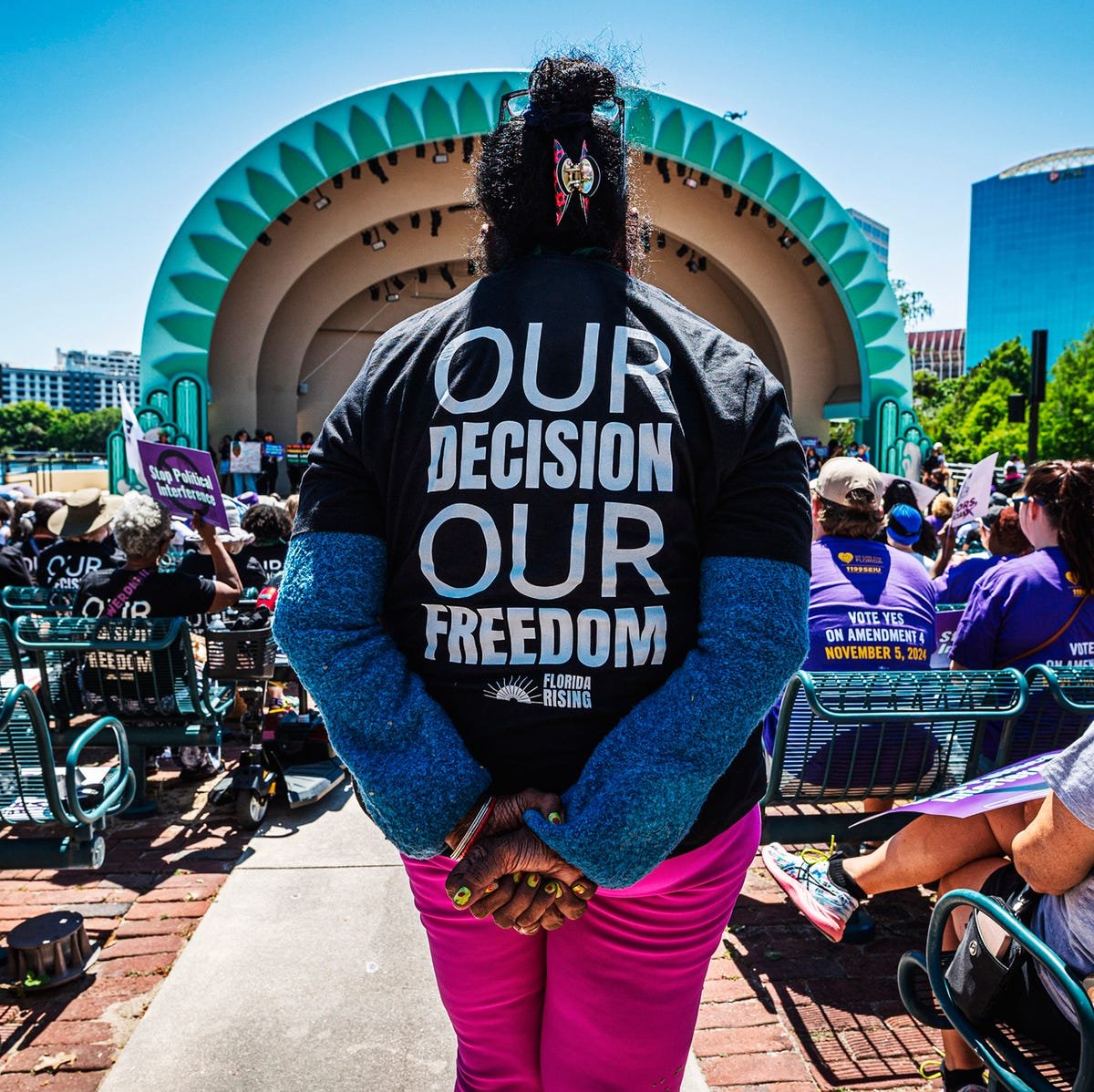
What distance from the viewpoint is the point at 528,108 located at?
1546 mm

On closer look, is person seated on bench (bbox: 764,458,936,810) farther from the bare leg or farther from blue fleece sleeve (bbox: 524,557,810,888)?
blue fleece sleeve (bbox: 524,557,810,888)

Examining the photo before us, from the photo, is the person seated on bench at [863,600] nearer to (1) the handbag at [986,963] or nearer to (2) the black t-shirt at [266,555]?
(1) the handbag at [986,963]

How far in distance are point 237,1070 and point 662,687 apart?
2125 millimetres

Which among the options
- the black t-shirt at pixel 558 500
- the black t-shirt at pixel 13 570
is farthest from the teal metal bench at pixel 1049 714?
the black t-shirt at pixel 13 570

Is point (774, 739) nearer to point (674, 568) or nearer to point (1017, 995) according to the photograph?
point (1017, 995)

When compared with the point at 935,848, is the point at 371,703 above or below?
above

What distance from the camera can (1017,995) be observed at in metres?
1.92

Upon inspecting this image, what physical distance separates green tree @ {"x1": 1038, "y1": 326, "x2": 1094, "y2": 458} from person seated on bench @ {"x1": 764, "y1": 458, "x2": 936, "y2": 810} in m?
30.6

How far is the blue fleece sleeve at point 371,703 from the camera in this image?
4.35ft

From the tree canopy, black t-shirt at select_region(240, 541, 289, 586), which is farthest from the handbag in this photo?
the tree canopy

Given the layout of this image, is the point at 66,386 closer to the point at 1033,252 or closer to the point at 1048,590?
the point at 1033,252

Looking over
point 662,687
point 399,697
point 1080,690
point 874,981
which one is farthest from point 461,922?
point 1080,690

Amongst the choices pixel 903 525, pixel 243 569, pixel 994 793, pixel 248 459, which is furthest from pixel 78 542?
pixel 248 459

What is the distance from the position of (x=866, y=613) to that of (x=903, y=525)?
106 inches
